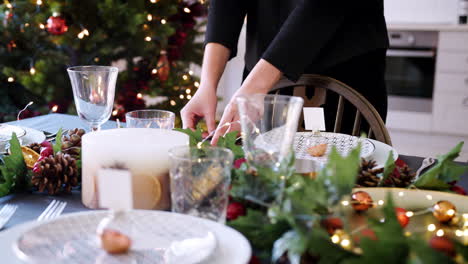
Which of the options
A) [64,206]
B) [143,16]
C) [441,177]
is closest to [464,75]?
[143,16]

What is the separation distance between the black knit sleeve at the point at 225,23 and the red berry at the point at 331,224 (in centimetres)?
91

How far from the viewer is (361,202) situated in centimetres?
66

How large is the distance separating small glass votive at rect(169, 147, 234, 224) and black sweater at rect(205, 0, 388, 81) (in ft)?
2.07

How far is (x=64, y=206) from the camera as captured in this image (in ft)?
2.50

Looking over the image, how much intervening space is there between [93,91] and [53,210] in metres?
0.26

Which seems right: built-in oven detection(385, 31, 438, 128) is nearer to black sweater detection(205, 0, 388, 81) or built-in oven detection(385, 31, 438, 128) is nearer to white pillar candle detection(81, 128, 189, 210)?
black sweater detection(205, 0, 388, 81)

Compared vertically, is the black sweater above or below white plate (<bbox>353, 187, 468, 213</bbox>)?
above

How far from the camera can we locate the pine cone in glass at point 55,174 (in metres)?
0.80

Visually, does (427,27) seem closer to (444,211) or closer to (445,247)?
(444,211)

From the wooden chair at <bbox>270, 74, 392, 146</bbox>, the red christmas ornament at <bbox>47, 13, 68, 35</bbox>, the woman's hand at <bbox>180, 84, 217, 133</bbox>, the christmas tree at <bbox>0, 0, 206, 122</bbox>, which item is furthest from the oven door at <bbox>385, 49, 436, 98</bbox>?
the woman's hand at <bbox>180, 84, 217, 133</bbox>

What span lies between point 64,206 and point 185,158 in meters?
0.26

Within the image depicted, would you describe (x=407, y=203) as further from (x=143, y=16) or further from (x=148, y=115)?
(x=143, y=16)

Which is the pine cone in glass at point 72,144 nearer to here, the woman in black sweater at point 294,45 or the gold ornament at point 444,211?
the woman in black sweater at point 294,45

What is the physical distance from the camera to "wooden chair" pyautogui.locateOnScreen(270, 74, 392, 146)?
123 cm
